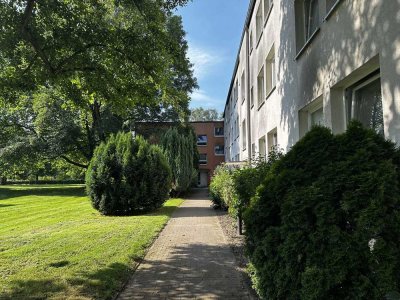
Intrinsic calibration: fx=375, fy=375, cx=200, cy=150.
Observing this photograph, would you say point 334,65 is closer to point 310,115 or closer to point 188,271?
point 310,115

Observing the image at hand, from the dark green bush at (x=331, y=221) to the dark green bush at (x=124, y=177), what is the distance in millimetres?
11912

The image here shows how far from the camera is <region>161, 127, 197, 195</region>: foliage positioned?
26.1 m

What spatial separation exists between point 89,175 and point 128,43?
27.2 ft

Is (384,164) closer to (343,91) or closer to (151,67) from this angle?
(343,91)

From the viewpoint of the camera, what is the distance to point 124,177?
15.2m

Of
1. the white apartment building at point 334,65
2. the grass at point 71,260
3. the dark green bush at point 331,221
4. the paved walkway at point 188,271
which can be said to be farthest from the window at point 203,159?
the dark green bush at point 331,221

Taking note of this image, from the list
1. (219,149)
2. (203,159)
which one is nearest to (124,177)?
(203,159)

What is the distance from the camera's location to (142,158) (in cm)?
1562

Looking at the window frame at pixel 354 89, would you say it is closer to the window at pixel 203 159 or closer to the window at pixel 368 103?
the window at pixel 368 103

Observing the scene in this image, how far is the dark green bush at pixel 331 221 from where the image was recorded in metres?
2.86

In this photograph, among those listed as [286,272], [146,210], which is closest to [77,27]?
[286,272]

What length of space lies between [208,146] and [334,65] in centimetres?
4177

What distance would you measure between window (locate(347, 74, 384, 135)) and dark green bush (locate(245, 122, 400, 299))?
6.07 ft

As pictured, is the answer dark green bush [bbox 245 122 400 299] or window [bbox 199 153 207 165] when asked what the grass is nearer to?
dark green bush [bbox 245 122 400 299]
